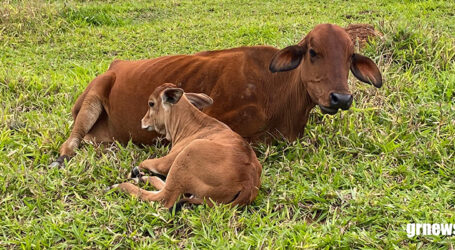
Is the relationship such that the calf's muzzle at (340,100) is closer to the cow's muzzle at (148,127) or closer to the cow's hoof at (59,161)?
the cow's muzzle at (148,127)

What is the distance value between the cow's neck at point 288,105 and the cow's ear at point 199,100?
1.73 ft

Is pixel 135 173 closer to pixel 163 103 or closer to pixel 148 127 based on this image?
pixel 148 127

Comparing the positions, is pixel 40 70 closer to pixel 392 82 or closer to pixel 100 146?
pixel 100 146

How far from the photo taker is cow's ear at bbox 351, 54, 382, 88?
4297 millimetres

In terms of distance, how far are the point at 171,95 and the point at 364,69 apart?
161cm

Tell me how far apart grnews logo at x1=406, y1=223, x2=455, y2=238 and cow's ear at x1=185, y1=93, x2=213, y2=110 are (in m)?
1.87

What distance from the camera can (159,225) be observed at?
11.4 feet

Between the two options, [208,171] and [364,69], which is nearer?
[208,171]

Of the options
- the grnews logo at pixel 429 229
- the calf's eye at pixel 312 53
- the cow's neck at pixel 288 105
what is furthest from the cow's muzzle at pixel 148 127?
the grnews logo at pixel 429 229

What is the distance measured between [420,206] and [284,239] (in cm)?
106

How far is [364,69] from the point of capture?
170 inches

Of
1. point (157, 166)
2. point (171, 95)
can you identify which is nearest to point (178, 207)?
point (157, 166)

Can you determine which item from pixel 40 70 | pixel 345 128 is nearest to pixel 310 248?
pixel 345 128

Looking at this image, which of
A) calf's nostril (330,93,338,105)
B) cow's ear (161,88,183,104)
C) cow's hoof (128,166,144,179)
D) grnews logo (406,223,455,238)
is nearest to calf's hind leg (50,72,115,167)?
cow's hoof (128,166,144,179)
